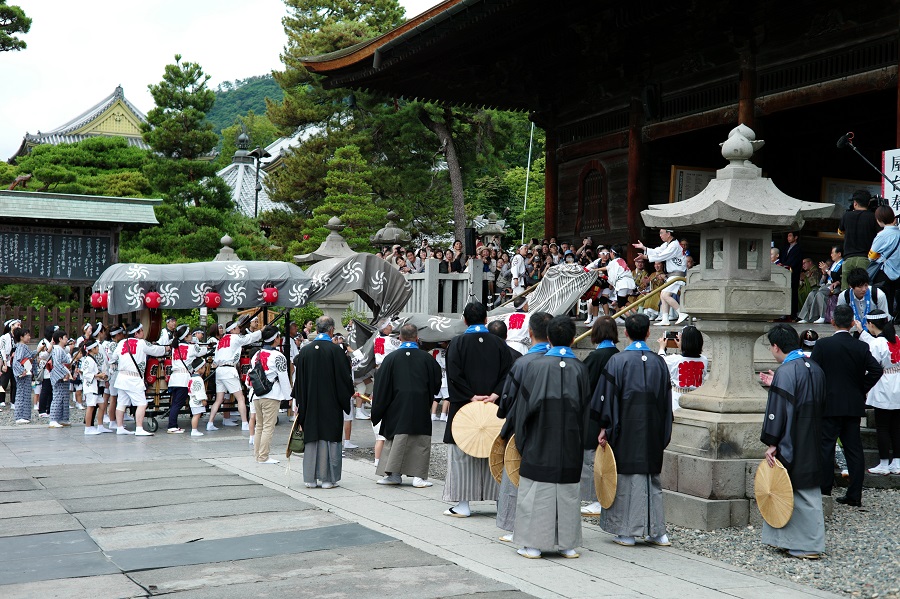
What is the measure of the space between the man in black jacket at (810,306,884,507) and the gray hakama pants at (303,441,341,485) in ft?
15.1

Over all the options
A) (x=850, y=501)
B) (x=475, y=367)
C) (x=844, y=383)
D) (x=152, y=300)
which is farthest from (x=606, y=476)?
(x=152, y=300)

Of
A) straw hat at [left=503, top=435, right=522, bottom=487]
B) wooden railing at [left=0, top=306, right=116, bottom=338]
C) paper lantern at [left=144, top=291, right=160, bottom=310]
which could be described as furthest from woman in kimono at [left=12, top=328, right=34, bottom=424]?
straw hat at [left=503, top=435, right=522, bottom=487]

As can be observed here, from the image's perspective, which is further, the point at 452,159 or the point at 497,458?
the point at 452,159

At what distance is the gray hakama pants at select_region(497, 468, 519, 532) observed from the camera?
6.75 m

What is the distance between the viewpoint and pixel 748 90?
13508mm

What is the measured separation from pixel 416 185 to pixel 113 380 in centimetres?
1669

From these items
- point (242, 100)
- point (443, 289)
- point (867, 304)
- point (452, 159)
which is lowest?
point (867, 304)

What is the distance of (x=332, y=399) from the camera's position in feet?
29.7

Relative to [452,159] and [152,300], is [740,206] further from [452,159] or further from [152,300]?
[452,159]

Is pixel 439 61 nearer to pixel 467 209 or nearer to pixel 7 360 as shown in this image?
pixel 7 360

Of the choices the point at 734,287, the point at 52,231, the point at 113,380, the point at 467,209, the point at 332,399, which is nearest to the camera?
the point at 734,287

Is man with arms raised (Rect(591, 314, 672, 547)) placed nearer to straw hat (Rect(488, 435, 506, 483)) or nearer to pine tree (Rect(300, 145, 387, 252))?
straw hat (Rect(488, 435, 506, 483))

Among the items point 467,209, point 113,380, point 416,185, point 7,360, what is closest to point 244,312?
point 7,360

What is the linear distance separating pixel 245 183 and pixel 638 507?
156 ft
